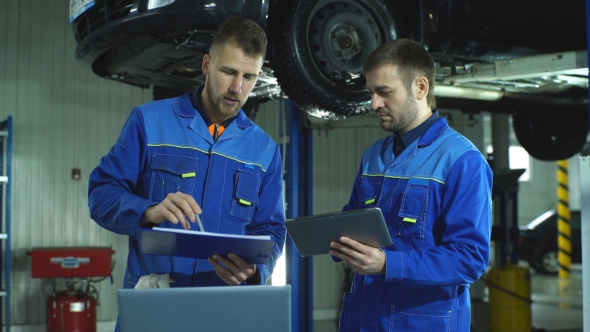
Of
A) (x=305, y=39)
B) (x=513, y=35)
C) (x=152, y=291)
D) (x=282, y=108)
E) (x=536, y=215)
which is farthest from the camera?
(x=536, y=215)

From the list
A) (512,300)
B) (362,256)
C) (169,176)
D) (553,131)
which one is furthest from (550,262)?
(169,176)

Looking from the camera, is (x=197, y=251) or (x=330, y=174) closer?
(x=197, y=251)

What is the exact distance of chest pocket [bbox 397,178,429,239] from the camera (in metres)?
1.88

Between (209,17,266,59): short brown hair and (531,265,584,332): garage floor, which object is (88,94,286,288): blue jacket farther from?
(531,265,584,332): garage floor

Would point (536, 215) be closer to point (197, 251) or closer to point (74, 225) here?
point (74, 225)

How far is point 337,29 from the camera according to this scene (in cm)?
338

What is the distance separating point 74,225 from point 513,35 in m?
4.54

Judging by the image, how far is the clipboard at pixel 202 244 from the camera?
155 centimetres

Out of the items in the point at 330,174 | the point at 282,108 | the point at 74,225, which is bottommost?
the point at 74,225

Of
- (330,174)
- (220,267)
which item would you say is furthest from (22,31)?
(220,267)

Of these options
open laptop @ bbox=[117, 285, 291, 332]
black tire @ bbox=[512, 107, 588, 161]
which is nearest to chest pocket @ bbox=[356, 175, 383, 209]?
open laptop @ bbox=[117, 285, 291, 332]

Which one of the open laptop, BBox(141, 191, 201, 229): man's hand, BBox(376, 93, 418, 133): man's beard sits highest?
BBox(376, 93, 418, 133): man's beard

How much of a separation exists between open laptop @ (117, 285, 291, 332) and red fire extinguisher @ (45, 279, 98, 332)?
480 centimetres

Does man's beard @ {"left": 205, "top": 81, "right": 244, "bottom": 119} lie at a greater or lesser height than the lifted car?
lesser
